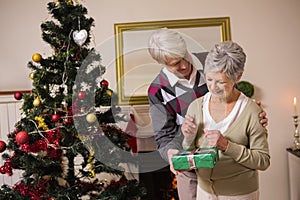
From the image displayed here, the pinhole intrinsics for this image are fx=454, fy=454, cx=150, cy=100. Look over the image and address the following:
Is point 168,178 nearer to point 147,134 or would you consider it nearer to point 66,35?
point 147,134

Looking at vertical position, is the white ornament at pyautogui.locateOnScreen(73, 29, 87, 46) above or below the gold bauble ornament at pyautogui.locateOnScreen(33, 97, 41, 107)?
above

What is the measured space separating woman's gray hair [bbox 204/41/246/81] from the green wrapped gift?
0.29 metres

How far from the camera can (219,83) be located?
5.64 feet

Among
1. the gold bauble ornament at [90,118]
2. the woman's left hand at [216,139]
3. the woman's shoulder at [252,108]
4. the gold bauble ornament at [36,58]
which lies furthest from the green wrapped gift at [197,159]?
the gold bauble ornament at [36,58]

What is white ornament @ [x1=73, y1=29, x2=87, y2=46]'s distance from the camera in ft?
7.25

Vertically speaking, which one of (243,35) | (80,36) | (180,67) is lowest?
(180,67)

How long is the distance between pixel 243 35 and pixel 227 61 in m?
1.92

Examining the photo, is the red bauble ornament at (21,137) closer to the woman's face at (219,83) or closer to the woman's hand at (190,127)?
the woman's hand at (190,127)

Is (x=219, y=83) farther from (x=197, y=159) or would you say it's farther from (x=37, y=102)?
(x=37, y=102)

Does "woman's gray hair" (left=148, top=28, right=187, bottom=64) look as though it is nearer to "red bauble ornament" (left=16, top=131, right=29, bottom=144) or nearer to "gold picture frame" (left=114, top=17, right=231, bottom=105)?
"red bauble ornament" (left=16, top=131, right=29, bottom=144)

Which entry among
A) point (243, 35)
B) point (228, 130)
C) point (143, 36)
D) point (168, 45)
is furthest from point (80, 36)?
point (243, 35)

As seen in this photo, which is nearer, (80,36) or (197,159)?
(197,159)

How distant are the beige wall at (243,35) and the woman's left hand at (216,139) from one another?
193cm

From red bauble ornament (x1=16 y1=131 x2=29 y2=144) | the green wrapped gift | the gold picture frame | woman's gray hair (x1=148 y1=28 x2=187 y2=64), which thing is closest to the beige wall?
the gold picture frame
